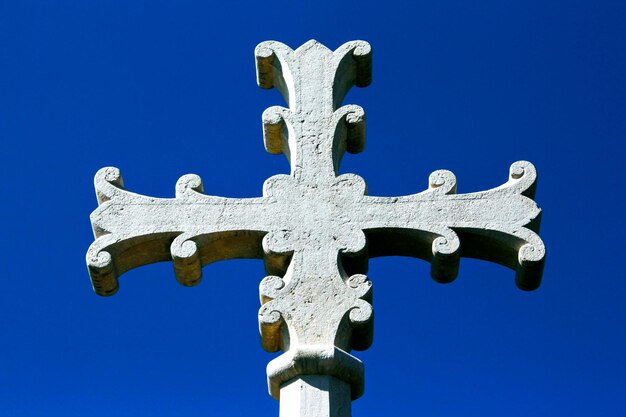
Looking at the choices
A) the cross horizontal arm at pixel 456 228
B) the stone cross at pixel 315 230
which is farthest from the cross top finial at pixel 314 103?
the cross horizontal arm at pixel 456 228

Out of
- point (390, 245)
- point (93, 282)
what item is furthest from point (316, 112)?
point (93, 282)

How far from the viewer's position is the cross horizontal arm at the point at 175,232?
9.13m

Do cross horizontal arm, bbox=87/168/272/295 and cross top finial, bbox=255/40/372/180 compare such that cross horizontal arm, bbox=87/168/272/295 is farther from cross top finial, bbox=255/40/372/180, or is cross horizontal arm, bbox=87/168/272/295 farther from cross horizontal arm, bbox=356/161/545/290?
cross horizontal arm, bbox=356/161/545/290

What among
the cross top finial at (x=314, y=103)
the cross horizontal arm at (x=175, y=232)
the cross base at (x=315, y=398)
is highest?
the cross top finial at (x=314, y=103)

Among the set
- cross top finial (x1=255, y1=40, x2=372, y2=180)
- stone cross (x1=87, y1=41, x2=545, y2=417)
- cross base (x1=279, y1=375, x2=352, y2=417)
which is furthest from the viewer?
cross top finial (x1=255, y1=40, x2=372, y2=180)

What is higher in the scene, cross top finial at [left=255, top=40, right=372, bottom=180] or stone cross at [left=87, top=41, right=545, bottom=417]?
cross top finial at [left=255, top=40, right=372, bottom=180]

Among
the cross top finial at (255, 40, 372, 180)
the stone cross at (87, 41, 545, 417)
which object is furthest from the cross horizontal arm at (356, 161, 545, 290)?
the cross top finial at (255, 40, 372, 180)

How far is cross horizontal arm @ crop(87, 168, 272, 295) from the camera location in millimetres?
9133

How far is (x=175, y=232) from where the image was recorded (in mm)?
9219

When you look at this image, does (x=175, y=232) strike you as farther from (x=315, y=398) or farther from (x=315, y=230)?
(x=315, y=398)

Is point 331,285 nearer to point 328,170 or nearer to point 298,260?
point 298,260

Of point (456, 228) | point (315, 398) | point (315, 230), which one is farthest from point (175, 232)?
point (456, 228)

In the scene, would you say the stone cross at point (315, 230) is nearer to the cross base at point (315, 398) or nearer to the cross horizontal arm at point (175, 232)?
the cross horizontal arm at point (175, 232)

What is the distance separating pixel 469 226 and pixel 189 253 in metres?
1.96
